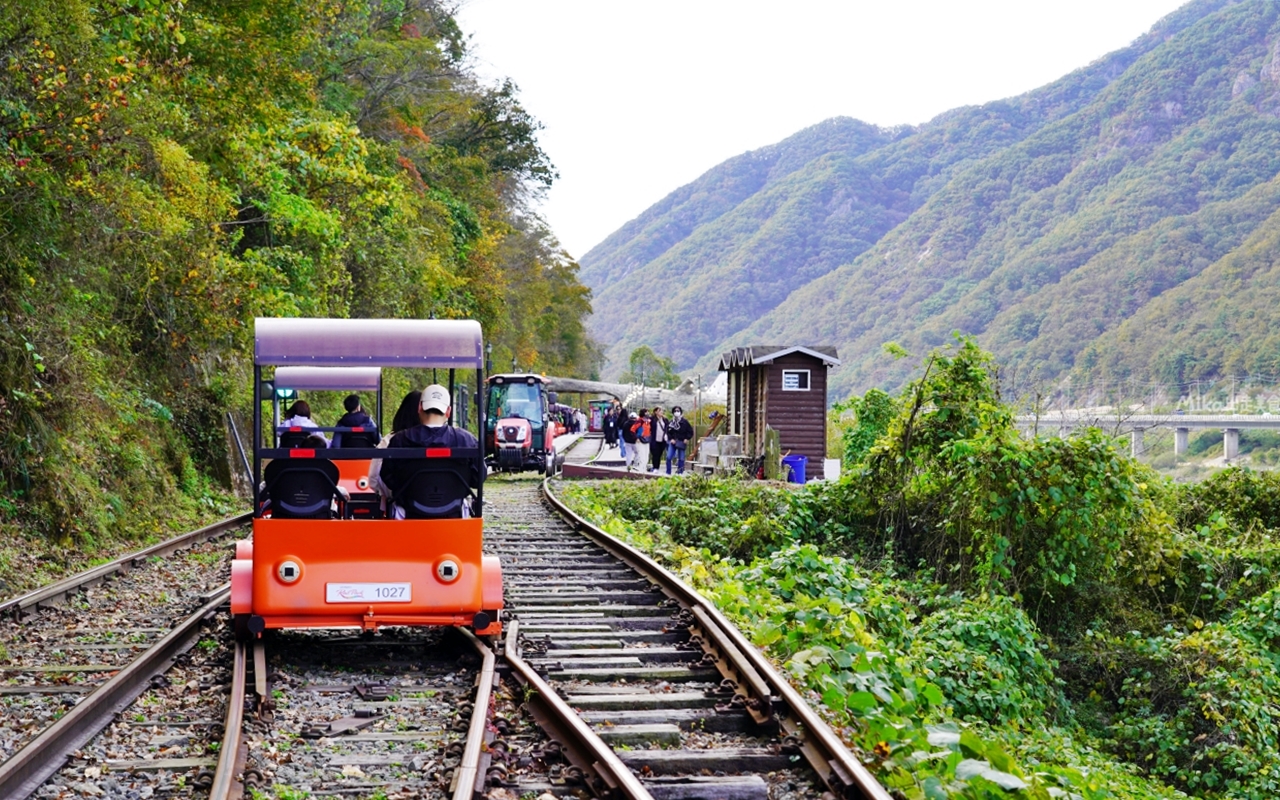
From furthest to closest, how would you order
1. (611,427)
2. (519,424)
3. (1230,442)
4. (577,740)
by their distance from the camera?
(1230,442) < (611,427) < (519,424) < (577,740)

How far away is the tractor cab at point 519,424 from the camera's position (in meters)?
33.7

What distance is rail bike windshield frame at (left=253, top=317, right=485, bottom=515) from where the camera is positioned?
8602mm

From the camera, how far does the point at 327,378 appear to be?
1298cm

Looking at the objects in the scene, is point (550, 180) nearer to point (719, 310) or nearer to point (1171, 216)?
point (1171, 216)

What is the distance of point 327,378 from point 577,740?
7572 millimetres

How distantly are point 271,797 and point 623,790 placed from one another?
159 cm

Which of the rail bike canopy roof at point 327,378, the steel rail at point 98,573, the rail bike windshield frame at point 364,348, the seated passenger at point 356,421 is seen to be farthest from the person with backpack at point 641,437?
the rail bike windshield frame at point 364,348

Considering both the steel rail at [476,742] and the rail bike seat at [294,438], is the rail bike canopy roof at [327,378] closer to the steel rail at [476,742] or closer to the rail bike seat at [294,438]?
the rail bike seat at [294,438]

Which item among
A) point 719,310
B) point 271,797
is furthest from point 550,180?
point 719,310

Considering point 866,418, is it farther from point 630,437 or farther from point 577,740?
point 577,740

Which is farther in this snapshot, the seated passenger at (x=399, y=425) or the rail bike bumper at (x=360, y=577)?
the seated passenger at (x=399, y=425)

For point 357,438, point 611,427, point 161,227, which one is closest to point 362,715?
point 357,438

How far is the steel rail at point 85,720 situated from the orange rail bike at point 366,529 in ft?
2.16

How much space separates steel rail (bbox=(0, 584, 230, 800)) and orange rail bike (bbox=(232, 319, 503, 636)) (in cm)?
66
